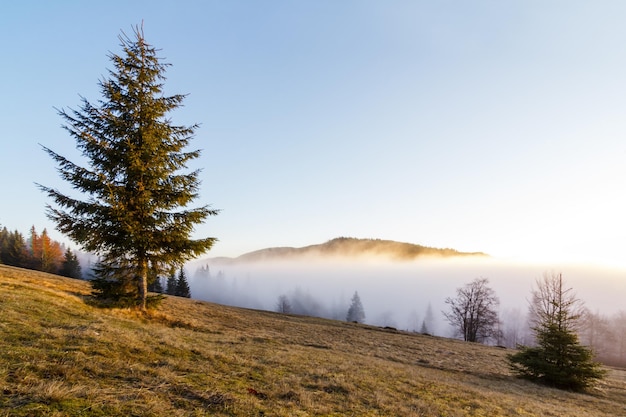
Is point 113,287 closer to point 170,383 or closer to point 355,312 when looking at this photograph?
point 170,383

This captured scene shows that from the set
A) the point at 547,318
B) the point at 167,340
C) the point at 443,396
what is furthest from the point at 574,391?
the point at 167,340

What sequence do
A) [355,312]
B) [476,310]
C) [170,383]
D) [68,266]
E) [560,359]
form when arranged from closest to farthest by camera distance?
Answer: [170,383] → [560,359] → [476,310] → [68,266] → [355,312]

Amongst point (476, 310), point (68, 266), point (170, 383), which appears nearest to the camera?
point (170, 383)

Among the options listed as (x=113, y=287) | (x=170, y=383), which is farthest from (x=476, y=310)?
(x=170, y=383)

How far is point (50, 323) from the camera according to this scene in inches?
362

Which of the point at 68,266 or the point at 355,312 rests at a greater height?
the point at 68,266

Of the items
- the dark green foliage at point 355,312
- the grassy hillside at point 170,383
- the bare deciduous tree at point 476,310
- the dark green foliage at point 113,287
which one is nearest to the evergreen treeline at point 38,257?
the dark green foliage at point 113,287

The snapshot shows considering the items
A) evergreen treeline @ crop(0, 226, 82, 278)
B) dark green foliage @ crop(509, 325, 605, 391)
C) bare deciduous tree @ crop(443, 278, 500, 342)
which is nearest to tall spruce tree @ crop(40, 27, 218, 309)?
dark green foliage @ crop(509, 325, 605, 391)

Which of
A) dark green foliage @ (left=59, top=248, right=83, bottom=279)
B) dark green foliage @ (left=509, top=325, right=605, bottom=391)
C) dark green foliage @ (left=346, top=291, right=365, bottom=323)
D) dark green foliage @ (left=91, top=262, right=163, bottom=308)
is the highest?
dark green foliage @ (left=91, top=262, right=163, bottom=308)

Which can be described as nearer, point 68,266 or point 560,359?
point 560,359

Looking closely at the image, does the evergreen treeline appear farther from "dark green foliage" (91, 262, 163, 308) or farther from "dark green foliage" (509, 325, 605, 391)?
"dark green foliage" (509, 325, 605, 391)

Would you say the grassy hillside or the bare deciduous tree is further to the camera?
the bare deciduous tree

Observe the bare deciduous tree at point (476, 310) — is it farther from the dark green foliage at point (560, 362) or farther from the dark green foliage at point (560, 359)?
the dark green foliage at point (560, 362)

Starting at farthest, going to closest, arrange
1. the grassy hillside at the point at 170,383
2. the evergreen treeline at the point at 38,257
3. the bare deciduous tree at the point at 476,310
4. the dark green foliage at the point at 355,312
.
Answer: the dark green foliage at the point at 355,312, the evergreen treeline at the point at 38,257, the bare deciduous tree at the point at 476,310, the grassy hillside at the point at 170,383
